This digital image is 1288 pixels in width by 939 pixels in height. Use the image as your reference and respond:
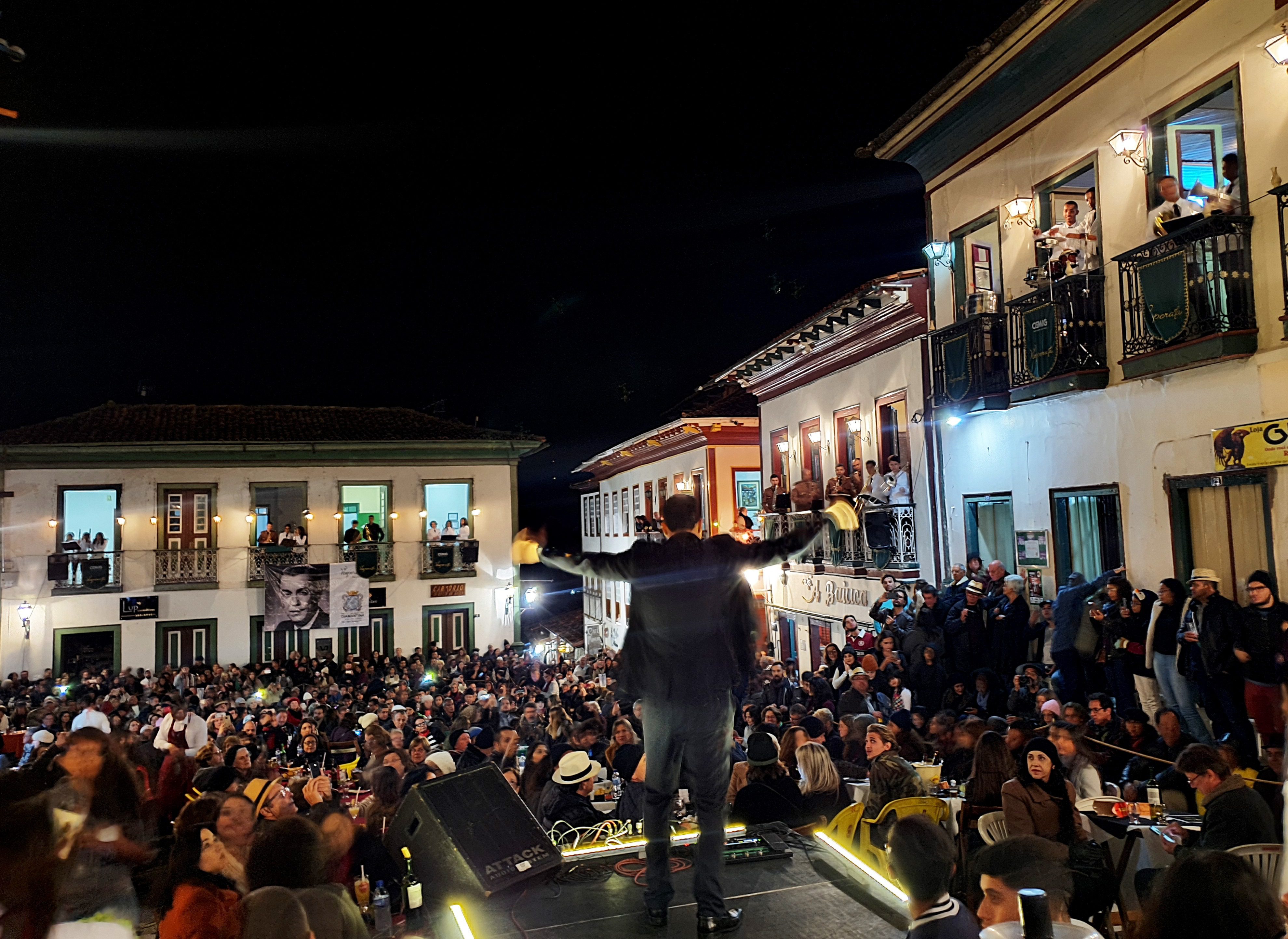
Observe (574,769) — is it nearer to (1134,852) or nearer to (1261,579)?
(1134,852)

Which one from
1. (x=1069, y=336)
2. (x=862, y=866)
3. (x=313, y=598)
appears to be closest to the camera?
(x=862, y=866)

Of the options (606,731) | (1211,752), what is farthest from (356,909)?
(606,731)

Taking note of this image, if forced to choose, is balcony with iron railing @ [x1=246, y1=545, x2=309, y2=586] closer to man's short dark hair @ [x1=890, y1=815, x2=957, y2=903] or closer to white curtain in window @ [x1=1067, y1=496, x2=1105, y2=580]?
white curtain in window @ [x1=1067, y1=496, x2=1105, y2=580]

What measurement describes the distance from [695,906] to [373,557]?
2512 centimetres

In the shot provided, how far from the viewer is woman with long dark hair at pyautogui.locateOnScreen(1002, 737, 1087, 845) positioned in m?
5.70

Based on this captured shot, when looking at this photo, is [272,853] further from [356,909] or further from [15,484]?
[15,484]

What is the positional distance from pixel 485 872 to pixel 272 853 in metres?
1.48

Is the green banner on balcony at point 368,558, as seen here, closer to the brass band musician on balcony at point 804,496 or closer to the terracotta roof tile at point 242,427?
the terracotta roof tile at point 242,427

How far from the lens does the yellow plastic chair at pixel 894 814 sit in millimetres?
5613

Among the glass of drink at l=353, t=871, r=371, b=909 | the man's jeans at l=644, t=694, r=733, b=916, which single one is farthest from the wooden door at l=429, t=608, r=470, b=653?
the man's jeans at l=644, t=694, r=733, b=916

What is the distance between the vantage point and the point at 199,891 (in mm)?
4070

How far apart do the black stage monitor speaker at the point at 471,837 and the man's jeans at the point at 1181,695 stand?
7238 mm

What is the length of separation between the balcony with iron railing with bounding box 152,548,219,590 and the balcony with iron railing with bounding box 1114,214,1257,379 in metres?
26.4

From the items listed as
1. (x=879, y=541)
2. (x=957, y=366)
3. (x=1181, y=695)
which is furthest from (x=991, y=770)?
(x=879, y=541)
